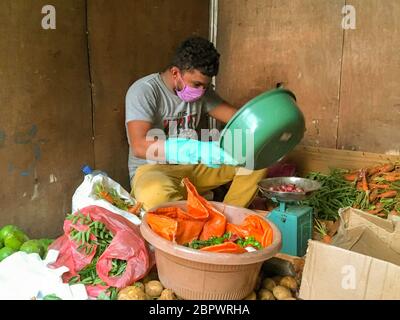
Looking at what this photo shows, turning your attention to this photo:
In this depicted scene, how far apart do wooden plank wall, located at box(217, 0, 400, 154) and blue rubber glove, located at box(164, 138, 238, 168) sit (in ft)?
4.96

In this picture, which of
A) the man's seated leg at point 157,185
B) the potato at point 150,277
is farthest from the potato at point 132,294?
the man's seated leg at point 157,185

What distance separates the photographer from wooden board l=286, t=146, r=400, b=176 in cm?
294

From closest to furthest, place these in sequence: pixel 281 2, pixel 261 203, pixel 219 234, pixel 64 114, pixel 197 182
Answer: pixel 219 234
pixel 64 114
pixel 197 182
pixel 261 203
pixel 281 2

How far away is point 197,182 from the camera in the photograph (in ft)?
8.79

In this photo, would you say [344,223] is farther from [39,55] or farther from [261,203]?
[39,55]

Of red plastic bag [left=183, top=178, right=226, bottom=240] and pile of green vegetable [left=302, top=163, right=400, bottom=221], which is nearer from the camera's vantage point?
red plastic bag [left=183, top=178, right=226, bottom=240]

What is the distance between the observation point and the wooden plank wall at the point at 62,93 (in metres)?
2.08

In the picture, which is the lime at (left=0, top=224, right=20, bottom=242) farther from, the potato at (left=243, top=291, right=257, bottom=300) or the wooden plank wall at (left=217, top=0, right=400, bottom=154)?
the wooden plank wall at (left=217, top=0, right=400, bottom=154)

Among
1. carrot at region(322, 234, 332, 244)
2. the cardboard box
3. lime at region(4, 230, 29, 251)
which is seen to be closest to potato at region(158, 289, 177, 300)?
the cardboard box

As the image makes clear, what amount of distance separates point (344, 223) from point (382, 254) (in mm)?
231

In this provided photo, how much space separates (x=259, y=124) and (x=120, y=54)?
1.28 metres

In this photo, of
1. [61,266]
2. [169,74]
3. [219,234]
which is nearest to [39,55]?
[169,74]

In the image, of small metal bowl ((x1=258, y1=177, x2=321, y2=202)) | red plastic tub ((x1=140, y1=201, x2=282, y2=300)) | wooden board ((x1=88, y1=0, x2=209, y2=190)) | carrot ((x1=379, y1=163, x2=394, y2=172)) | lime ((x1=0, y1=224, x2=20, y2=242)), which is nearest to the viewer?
red plastic tub ((x1=140, y1=201, x2=282, y2=300))

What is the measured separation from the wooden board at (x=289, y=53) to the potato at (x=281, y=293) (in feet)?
5.34
